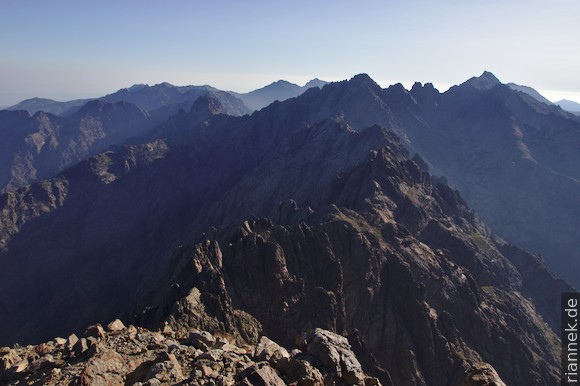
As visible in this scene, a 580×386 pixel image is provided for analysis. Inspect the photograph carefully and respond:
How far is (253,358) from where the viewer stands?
103 feet

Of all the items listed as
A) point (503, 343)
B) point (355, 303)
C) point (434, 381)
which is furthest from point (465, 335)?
point (355, 303)

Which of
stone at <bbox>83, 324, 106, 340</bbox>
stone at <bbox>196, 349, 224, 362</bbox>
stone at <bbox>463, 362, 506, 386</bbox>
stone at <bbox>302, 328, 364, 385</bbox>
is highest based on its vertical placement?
stone at <bbox>83, 324, 106, 340</bbox>

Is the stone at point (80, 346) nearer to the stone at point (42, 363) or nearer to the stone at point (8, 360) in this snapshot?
the stone at point (42, 363)

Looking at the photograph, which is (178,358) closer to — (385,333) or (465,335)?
(385,333)

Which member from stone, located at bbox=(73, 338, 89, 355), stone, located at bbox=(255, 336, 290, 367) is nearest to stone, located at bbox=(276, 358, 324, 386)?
stone, located at bbox=(255, 336, 290, 367)

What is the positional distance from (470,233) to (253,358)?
15934 cm

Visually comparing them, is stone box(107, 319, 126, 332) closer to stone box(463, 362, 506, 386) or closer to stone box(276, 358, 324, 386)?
stone box(276, 358, 324, 386)

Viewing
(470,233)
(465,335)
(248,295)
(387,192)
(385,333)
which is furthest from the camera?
(470,233)

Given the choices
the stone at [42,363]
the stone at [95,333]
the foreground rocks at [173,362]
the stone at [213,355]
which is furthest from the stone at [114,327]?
the stone at [213,355]

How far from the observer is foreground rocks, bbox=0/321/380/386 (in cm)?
2666

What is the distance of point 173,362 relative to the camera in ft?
91.1

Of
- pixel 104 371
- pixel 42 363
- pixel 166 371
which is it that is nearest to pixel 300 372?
pixel 166 371

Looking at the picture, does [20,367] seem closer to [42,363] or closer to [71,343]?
[42,363]

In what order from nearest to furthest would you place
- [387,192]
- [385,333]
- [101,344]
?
[101,344]
[385,333]
[387,192]
